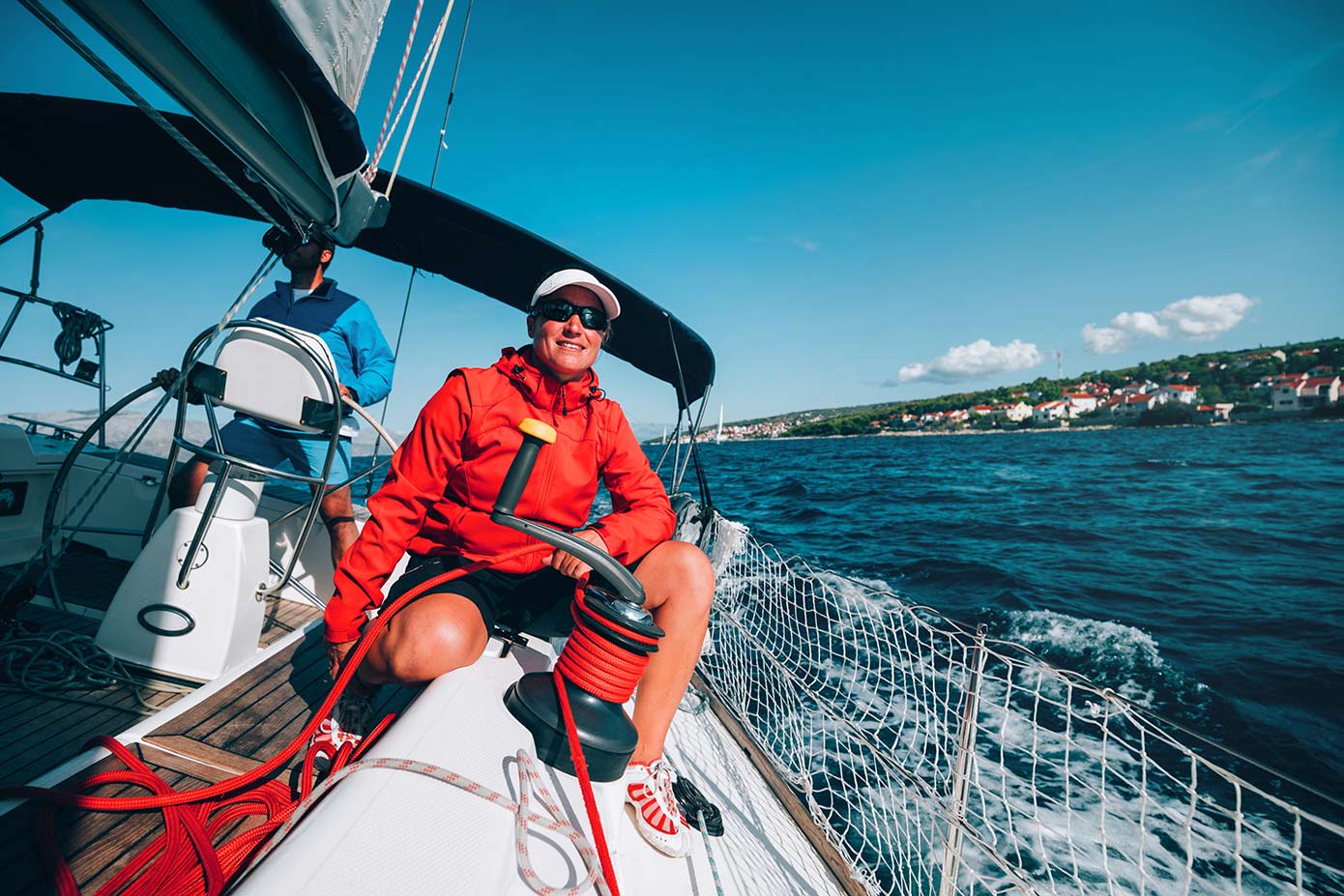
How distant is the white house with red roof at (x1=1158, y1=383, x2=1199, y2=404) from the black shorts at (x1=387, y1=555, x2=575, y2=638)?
240 feet

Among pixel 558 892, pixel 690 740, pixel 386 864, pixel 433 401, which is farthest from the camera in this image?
pixel 690 740

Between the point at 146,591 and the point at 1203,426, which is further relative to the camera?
the point at 1203,426

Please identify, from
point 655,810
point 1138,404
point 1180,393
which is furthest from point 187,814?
point 1180,393

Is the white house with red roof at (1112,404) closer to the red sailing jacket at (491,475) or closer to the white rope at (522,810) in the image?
the red sailing jacket at (491,475)

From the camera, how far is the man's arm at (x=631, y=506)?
60.4 inches

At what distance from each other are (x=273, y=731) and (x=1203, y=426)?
72.3 m

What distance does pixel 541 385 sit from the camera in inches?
62.8

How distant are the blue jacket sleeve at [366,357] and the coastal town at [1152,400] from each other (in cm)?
6235

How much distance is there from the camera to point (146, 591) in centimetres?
174

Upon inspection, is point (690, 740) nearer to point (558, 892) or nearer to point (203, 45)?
point (558, 892)

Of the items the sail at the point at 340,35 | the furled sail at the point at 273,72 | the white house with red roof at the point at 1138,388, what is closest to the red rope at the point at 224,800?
the furled sail at the point at 273,72

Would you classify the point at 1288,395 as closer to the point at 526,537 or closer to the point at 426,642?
the point at 526,537

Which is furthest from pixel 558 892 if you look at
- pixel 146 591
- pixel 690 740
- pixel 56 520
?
pixel 56 520

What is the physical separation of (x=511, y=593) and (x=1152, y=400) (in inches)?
2916
